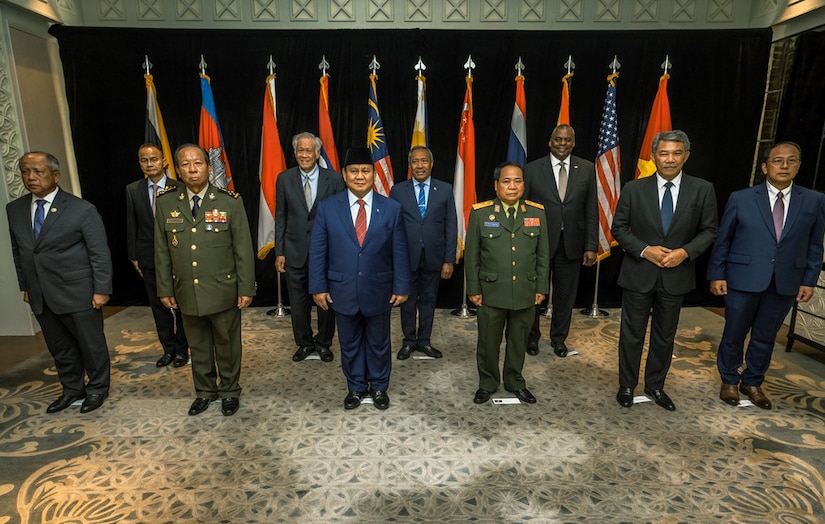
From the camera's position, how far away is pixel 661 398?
3014 millimetres

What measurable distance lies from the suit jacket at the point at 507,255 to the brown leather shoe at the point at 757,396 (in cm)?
164

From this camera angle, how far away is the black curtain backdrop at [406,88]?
4.81 meters

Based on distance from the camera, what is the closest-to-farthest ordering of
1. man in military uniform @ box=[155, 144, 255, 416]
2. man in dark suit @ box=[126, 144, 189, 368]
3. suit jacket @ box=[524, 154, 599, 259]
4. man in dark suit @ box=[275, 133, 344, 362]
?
1. man in military uniform @ box=[155, 144, 255, 416]
2. man in dark suit @ box=[126, 144, 189, 368]
3. man in dark suit @ box=[275, 133, 344, 362]
4. suit jacket @ box=[524, 154, 599, 259]

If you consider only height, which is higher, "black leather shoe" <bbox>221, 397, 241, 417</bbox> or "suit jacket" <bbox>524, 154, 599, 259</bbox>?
"suit jacket" <bbox>524, 154, 599, 259</bbox>

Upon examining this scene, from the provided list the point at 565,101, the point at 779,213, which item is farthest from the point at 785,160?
the point at 565,101

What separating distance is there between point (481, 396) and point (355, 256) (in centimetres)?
129

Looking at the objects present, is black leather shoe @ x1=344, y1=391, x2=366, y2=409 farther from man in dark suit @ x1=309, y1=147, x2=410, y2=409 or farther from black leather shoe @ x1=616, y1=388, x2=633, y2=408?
black leather shoe @ x1=616, y1=388, x2=633, y2=408

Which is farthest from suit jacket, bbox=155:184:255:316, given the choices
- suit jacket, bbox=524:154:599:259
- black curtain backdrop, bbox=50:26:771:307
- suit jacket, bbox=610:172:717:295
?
black curtain backdrop, bbox=50:26:771:307

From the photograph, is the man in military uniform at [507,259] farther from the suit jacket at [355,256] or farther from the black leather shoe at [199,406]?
the black leather shoe at [199,406]

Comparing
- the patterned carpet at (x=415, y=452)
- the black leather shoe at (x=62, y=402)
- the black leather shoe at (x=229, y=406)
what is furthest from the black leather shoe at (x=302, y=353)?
the black leather shoe at (x=62, y=402)

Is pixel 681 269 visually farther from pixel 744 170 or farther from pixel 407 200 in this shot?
pixel 744 170

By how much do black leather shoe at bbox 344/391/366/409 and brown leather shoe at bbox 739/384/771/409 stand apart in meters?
2.45

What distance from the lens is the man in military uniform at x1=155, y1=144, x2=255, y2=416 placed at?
264 centimetres

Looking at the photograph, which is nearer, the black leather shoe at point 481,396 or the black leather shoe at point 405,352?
the black leather shoe at point 481,396
